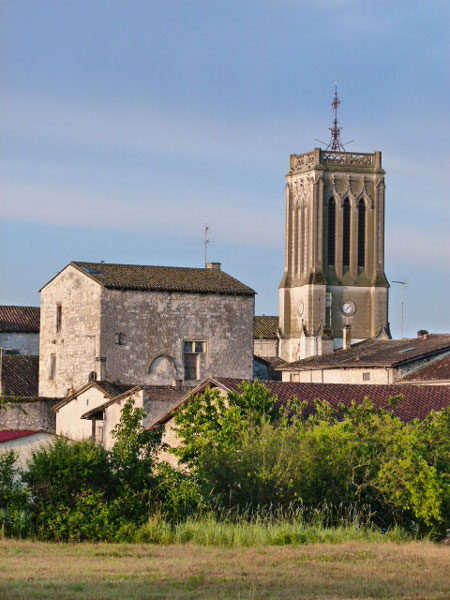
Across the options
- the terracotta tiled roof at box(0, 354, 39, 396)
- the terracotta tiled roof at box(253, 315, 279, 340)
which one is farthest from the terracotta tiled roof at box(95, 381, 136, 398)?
the terracotta tiled roof at box(253, 315, 279, 340)

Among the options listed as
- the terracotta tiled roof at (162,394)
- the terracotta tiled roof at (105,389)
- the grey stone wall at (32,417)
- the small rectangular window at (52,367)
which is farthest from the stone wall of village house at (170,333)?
the terracotta tiled roof at (162,394)

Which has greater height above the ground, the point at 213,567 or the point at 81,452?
the point at 81,452

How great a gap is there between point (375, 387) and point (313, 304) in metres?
54.0

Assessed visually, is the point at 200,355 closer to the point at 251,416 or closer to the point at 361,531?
the point at 251,416

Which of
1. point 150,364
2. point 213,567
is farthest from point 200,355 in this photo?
point 213,567

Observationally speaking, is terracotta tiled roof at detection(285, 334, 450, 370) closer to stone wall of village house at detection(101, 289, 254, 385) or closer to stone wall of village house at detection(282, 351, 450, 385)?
stone wall of village house at detection(282, 351, 450, 385)

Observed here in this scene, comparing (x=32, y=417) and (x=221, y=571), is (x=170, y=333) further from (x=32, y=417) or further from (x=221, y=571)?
(x=221, y=571)

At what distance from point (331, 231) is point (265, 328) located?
9562 millimetres

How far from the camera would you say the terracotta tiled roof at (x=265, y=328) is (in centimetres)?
8356

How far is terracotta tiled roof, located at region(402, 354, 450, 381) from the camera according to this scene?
40.4m

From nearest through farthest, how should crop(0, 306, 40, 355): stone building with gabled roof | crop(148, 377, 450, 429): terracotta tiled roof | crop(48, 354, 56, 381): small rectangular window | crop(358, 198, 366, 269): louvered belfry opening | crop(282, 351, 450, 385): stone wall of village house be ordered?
crop(148, 377, 450, 429): terracotta tiled roof, crop(282, 351, 450, 385): stone wall of village house, crop(48, 354, 56, 381): small rectangular window, crop(0, 306, 40, 355): stone building with gabled roof, crop(358, 198, 366, 269): louvered belfry opening

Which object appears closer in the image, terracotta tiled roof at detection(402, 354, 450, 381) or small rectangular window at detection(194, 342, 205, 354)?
terracotta tiled roof at detection(402, 354, 450, 381)

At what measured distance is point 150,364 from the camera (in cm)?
4119

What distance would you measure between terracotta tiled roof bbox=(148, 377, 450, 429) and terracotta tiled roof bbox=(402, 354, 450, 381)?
291 inches
